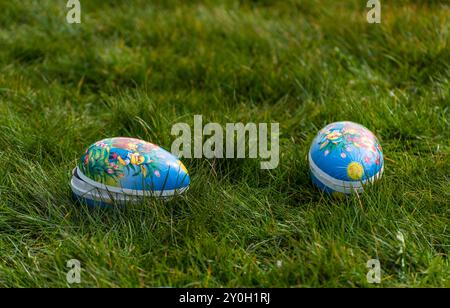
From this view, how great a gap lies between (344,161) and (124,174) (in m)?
0.96

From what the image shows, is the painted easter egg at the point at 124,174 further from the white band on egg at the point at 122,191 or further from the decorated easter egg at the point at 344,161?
the decorated easter egg at the point at 344,161

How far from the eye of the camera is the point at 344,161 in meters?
3.00

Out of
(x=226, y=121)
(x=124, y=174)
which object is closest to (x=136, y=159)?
(x=124, y=174)

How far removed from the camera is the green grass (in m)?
2.67

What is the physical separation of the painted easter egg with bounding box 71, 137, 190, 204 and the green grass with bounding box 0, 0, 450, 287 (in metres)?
0.07

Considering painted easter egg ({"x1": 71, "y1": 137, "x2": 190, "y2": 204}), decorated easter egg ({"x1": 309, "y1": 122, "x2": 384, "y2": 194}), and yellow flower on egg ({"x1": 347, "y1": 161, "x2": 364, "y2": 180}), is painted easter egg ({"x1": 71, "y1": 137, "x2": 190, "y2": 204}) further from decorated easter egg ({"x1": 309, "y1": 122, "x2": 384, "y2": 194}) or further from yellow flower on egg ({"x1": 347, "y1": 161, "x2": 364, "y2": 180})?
yellow flower on egg ({"x1": 347, "y1": 161, "x2": 364, "y2": 180})

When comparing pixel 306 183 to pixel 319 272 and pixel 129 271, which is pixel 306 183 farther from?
pixel 129 271

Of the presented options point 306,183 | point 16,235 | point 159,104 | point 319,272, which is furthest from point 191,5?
point 319,272

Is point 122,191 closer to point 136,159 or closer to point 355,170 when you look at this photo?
point 136,159

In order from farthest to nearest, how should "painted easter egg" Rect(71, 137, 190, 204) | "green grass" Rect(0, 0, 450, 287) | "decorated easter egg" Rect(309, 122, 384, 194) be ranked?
1. "decorated easter egg" Rect(309, 122, 384, 194)
2. "painted easter egg" Rect(71, 137, 190, 204)
3. "green grass" Rect(0, 0, 450, 287)

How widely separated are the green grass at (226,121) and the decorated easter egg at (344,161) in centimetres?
7

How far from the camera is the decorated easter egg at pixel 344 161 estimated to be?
300 centimetres

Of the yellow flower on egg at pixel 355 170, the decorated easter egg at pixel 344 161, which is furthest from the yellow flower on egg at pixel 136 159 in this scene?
the yellow flower on egg at pixel 355 170

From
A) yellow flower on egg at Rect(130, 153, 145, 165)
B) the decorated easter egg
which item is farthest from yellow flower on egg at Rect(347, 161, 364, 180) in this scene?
yellow flower on egg at Rect(130, 153, 145, 165)
